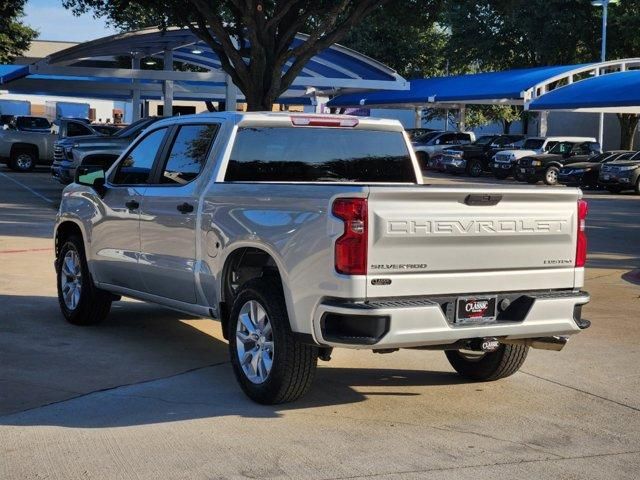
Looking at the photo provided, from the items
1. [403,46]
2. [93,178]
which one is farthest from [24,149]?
[403,46]

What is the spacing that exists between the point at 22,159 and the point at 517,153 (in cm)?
1800

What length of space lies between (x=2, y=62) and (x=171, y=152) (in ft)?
165

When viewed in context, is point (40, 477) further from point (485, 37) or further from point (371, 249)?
point (485, 37)

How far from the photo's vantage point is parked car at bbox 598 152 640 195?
108 ft

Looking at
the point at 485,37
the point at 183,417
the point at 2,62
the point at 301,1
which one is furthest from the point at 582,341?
the point at 2,62

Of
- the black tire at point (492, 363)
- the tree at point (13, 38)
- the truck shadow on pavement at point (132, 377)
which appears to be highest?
the tree at point (13, 38)

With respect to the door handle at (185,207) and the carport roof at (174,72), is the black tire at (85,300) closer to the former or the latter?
the door handle at (185,207)

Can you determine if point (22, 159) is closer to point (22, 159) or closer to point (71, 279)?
point (22, 159)

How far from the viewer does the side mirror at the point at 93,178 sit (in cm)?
935

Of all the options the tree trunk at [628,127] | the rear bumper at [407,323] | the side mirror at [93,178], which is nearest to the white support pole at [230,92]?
the tree trunk at [628,127]

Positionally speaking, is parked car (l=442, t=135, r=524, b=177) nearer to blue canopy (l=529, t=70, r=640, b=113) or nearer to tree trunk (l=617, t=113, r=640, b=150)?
blue canopy (l=529, t=70, r=640, b=113)

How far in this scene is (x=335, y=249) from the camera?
248 inches

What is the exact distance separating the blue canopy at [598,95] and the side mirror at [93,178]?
22.3 meters

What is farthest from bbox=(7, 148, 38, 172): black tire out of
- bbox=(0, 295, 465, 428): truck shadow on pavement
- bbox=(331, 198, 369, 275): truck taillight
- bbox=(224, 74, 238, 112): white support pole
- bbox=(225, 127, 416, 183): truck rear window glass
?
bbox=(331, 198, 369, 275): truck taillight
